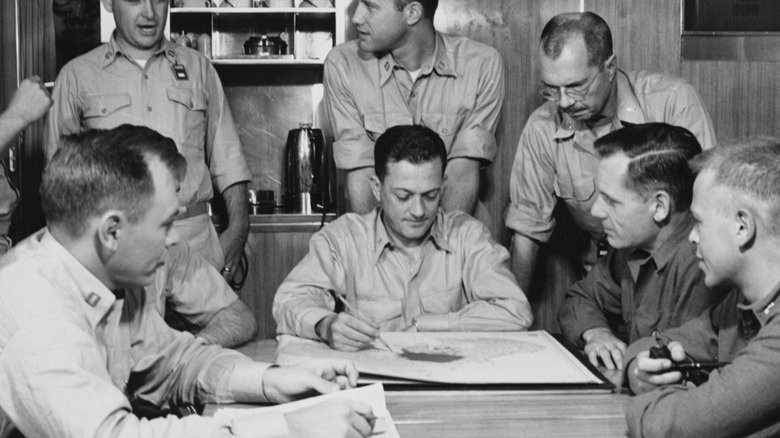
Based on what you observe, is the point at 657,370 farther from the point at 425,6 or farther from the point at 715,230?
the point at 425,6

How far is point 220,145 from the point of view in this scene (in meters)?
3.72

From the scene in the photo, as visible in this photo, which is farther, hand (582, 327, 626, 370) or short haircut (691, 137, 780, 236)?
hand (582, 327, 626, 370)

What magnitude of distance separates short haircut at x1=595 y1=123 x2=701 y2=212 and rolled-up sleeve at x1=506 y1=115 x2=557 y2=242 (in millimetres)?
1039

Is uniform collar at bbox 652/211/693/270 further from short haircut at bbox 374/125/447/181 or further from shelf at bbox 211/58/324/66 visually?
shelf at bbox 211/58/324/66

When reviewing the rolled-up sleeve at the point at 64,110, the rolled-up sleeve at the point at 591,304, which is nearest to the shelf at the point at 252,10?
the rolled-up sleeve at the point at 64,110

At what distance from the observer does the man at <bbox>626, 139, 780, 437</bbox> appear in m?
1.53

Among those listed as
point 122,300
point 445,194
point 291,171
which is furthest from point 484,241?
point 291,171

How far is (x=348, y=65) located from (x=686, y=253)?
5.25 ft

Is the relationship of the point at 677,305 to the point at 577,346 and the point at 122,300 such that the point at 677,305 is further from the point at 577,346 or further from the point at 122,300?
the point at 122,300

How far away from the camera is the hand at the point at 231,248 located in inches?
143

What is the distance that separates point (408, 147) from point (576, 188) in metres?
0.77

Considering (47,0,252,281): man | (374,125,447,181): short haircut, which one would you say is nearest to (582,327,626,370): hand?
(374,125,447,181): short haircut

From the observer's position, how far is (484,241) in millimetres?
2850

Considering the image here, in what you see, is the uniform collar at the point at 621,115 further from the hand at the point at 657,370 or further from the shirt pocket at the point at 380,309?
the hand at the point at 657,370
